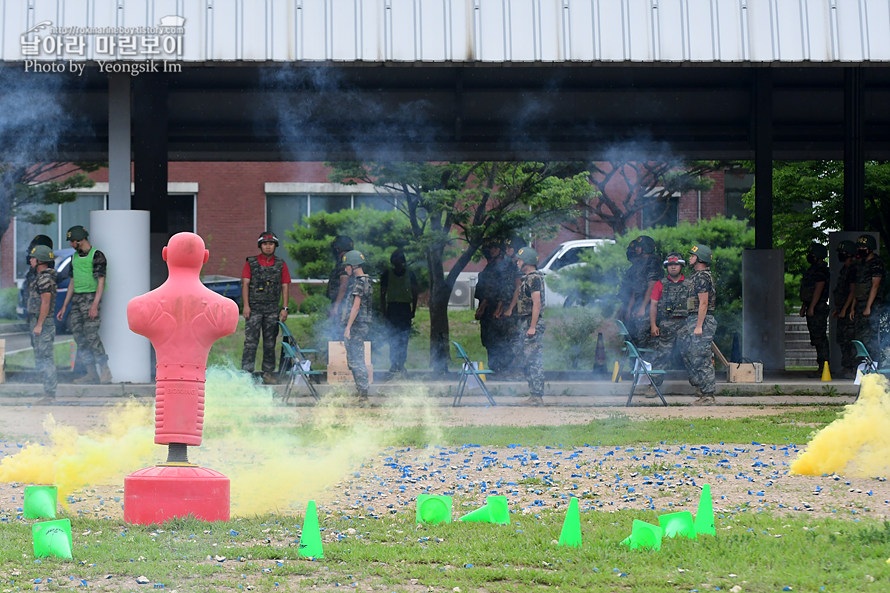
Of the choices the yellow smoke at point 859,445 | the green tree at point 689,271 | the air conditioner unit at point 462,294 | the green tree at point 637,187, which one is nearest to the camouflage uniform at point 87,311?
the yellow smoke at point 859,445

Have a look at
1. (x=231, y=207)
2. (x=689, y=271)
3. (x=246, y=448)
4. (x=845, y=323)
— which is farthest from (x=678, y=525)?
(x=231, y=207)

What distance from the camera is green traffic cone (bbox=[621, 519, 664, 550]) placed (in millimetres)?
5617

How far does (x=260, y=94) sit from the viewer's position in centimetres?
1636

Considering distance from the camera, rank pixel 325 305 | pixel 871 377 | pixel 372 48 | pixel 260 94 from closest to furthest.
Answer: pixel 871 377 < pixel 372 48 < pixel 260 94 < pixel 325 305

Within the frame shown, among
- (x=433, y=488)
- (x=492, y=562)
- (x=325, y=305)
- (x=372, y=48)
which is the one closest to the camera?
(x=492, y=562)

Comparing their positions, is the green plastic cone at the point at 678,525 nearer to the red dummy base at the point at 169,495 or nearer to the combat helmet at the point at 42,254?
the red dummy base at the point at 169,495

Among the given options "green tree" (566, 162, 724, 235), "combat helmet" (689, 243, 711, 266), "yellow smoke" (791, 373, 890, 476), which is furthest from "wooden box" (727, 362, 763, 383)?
"green tree" (566, 162, 724, 235)

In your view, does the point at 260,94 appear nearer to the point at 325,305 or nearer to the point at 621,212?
the point at 325,305

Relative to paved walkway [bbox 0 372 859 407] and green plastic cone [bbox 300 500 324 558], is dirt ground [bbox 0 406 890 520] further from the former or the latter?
paved walkway [bbox 0 372 859 407]

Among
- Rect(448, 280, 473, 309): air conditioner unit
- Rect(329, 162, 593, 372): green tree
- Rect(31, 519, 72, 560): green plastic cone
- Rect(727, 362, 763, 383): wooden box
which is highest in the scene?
Rect(329, 162, 593, 372): green tree

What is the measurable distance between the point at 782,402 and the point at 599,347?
354 cm

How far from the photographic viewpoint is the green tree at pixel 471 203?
19109mm

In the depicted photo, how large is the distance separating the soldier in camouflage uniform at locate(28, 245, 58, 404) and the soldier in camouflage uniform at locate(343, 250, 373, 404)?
3.38m

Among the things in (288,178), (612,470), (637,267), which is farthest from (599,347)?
(288,178)
